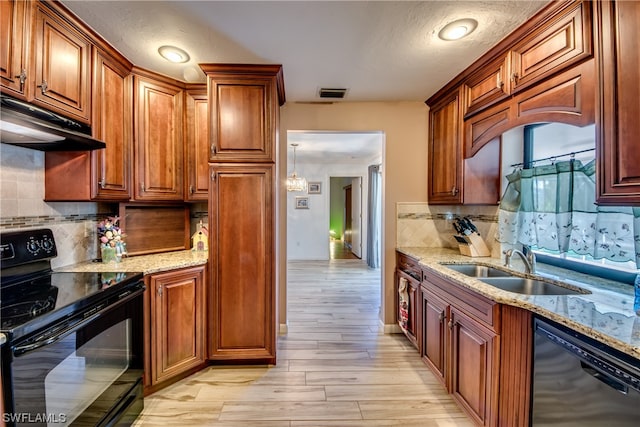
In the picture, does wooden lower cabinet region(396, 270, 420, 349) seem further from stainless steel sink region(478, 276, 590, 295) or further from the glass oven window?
the glass oven window

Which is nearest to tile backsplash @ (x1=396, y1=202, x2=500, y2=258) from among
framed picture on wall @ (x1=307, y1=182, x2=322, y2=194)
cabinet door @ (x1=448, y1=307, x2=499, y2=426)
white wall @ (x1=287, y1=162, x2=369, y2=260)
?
cabinet door @ (x1=448, y1=307, x2=499, y2=426)

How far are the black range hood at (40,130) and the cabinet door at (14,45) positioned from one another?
11 centimetres

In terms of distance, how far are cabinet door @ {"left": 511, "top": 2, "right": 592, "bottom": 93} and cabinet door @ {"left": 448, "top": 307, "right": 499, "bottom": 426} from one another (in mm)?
1483

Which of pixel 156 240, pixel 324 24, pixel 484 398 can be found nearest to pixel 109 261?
pixel 156 240

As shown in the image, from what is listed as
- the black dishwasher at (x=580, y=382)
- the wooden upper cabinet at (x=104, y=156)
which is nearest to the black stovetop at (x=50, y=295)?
the wooden upper cabinet at (x=104, y=156)

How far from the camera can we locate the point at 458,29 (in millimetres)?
1694

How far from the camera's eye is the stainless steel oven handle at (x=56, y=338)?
103cm

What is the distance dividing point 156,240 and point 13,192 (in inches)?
38.9

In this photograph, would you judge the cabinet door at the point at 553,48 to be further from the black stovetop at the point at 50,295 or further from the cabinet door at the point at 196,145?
the black stovetop at the point at 50,295

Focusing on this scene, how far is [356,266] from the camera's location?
20.7ft

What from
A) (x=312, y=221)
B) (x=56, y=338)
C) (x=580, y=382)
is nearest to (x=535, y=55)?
(x=580, y=382)

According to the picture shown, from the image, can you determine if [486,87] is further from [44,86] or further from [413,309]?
[44,86]

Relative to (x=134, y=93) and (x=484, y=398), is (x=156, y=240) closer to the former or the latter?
(x=134, y=93)

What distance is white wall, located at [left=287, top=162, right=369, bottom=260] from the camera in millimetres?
7012
